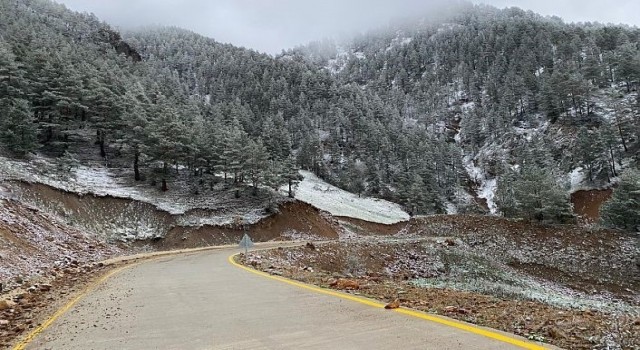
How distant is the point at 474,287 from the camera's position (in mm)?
15289

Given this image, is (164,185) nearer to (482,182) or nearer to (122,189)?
(122,189)

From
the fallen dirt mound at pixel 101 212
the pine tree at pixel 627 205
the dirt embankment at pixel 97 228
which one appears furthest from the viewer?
the pine tree at pixel 627 205

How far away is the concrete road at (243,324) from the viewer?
5.39 m

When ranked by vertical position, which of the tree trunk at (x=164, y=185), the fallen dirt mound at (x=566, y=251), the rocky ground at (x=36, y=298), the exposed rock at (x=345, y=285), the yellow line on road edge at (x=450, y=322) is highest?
the tree trunk at (x=164, y=185)

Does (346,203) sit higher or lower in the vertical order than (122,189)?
lower

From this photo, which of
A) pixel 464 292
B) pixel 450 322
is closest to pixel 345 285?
pixel 464 292

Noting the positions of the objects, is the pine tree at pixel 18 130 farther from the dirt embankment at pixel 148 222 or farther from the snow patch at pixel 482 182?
the snow patch at pixel 482 182

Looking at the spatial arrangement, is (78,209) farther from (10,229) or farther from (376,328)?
(376,328)

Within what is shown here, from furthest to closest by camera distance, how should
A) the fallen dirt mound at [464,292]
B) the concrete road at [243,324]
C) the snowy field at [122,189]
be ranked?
1. the snowy field at [122,189]
2. the concrete road at [243,324]
3. the fallen dirt mound at [464,292]

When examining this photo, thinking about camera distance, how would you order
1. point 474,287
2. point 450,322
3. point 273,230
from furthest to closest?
point 273,230
point 474,287
point 450,322

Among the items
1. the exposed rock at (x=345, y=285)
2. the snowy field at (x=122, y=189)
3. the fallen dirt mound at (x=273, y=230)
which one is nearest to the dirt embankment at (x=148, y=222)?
the fallen dirt mound at (x=273, y=230)

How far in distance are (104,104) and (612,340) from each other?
197ft

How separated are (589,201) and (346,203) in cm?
A: 4172

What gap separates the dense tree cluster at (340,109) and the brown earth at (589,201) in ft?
11.4
